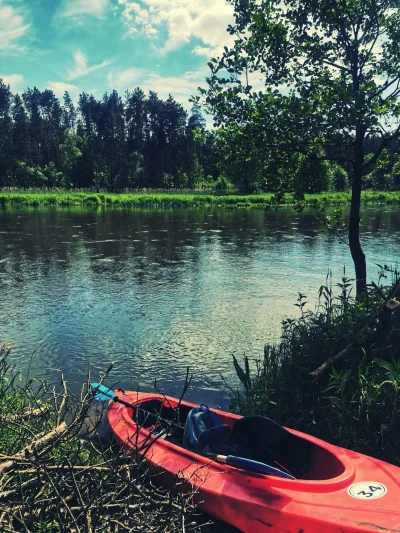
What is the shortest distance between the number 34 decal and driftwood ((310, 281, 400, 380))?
2.01 meters

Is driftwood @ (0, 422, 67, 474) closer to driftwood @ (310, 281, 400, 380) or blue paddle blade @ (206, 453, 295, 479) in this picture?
blue paddle blade @ (206, 453, 295, 479)

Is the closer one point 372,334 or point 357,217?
point 372,334

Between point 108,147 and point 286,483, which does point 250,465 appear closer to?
point 286,483

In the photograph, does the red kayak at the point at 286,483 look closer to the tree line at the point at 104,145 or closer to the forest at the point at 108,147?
the forest at the point at 108,147

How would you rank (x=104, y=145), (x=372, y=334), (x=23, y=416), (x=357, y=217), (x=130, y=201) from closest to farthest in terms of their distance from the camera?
1. (x=23, y=416)
2. (x=372, y=334)
3. (x=357, y=217)
4. (x=130, y=201)
5. (x=104, y=145)

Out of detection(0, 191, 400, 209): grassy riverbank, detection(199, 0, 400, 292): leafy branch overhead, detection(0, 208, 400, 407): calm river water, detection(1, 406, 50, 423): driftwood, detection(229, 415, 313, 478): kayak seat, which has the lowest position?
detection(0, 208, 400, 407): calm river water

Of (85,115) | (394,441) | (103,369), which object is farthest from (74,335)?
(85,115)

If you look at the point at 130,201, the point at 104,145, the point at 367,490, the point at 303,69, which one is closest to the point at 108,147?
→ the point at 104,145

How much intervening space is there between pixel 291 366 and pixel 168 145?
84.6 meters

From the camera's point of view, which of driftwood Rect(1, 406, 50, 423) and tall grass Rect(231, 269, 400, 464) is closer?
driftwood Rect(1, 406, 50, 423)

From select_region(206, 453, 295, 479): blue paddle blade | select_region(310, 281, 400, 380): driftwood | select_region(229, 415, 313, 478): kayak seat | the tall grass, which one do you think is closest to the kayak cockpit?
select_region(229, 415, 313, 478): kayak seat

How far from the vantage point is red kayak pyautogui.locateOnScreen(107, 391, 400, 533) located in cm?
391

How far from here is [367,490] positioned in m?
4.17

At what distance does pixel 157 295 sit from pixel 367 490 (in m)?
11.2
